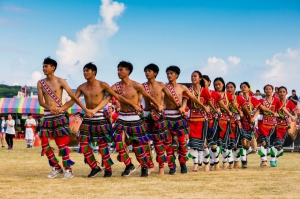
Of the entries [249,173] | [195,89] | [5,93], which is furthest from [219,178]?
[5,93]

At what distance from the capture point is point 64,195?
7621 mm

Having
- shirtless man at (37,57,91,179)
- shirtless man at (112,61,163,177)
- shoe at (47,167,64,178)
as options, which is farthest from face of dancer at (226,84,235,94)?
shoe at (47,167,64,178)

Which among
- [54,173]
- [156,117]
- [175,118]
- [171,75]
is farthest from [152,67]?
[54,173]

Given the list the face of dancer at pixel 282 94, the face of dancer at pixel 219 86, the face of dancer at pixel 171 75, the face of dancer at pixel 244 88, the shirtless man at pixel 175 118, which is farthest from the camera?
the face of dancer at pixel 282 94

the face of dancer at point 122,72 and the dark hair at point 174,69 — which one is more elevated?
the dark hair at point 174,69

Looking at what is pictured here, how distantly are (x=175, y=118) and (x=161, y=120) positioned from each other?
0.37m

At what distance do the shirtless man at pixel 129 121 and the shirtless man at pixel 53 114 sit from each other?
2.41 feet

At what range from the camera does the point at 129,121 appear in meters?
10.3

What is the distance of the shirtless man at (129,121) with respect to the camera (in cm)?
1032

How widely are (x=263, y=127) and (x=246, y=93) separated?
90 centimetres

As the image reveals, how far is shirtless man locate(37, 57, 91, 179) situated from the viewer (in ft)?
33.0

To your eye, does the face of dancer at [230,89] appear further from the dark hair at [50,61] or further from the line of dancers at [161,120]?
the dark hair at [50,61]

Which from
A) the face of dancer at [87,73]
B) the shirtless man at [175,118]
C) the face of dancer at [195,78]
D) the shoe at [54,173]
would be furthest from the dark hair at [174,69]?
the shoe at [54,173]

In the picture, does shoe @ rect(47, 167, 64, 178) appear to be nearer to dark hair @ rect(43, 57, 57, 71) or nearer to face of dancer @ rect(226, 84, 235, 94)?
dark hair @ rect(43, 57, 57, 71)
